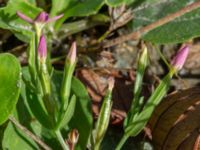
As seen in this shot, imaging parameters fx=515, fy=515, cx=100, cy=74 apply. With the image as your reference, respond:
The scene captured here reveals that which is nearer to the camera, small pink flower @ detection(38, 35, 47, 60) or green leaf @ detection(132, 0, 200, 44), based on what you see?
small pink flower @ detection(38, 35, 47, 60)

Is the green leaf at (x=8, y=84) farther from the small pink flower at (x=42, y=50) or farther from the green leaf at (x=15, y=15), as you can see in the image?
the green leaf at (x=15, y=15)

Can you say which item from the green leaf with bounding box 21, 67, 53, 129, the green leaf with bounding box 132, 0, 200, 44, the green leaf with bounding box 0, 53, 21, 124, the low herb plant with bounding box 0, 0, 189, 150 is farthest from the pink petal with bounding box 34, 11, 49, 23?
the green leaf with bounding box 132, 0, 200, 44

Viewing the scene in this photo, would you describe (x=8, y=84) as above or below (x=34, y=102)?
above

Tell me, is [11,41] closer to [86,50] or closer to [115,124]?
[86,50]

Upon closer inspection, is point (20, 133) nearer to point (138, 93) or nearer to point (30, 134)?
point (30, 134)

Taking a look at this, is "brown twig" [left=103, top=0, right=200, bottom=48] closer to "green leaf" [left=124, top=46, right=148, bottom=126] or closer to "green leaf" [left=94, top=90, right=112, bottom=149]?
"green leaf" [left=124, top=46, right=148, bottom=126]

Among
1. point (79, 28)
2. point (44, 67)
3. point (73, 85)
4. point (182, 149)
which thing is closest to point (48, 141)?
point (73, 85)

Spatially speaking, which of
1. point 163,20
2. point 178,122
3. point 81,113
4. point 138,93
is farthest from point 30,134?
point 163,20
